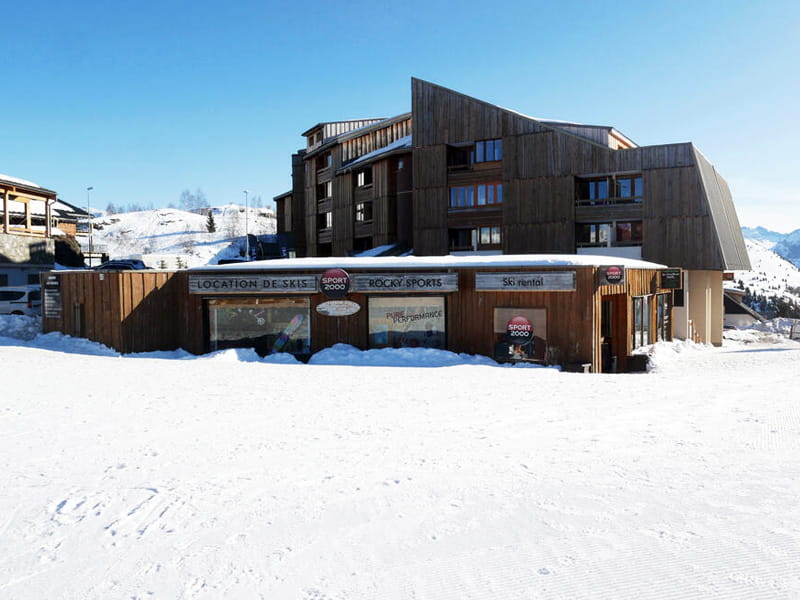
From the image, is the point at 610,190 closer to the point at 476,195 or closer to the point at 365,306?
the point at 476,195

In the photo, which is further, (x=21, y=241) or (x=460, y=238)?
(x=460, y=238)

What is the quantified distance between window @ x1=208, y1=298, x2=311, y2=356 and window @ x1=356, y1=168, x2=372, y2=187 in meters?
25.7

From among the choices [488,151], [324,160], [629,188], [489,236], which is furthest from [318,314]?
[324,160]

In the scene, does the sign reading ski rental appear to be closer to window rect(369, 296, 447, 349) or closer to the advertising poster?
the advertising poster

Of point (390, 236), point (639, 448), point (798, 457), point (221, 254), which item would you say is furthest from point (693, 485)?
point (221, 254)

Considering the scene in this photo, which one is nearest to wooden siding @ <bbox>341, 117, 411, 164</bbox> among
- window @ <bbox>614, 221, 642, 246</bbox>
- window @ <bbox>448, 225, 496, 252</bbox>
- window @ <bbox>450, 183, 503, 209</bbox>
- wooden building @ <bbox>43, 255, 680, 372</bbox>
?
window @ <bbox>450, 183, 503, 209</bbox>

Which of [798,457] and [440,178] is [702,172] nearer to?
[440,178]

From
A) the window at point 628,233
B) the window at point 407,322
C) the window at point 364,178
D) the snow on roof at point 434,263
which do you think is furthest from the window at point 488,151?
the window at point 407,322

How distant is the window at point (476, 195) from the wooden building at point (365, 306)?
1623 centimetres

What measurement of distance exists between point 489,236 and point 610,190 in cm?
778

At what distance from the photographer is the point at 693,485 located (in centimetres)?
680

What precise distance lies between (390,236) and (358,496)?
3640cm

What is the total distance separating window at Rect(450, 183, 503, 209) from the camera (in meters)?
36.9

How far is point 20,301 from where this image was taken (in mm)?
25469
